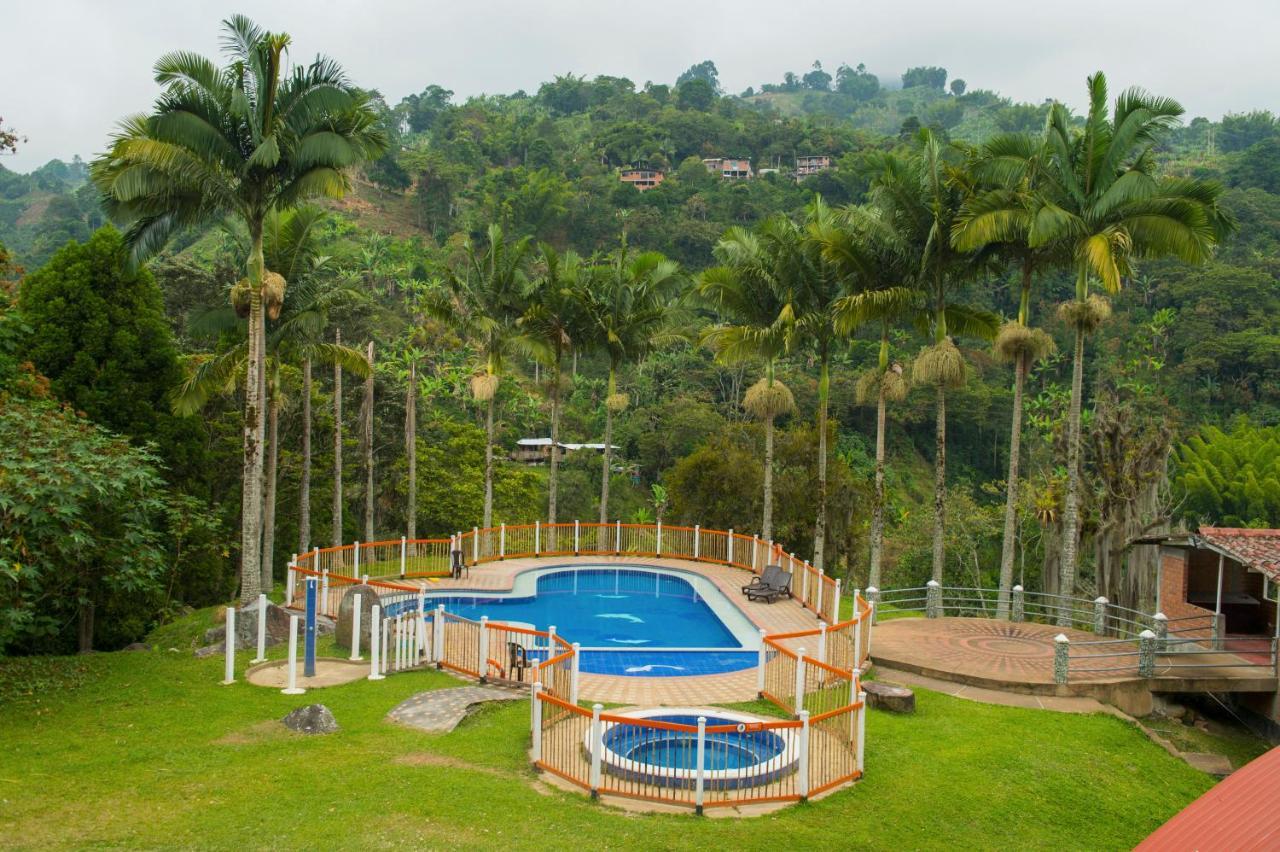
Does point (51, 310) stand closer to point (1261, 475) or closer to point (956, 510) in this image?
point (956, 510)

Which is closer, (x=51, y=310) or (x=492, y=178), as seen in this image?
(x=51, y=310)

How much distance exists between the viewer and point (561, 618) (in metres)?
22.7

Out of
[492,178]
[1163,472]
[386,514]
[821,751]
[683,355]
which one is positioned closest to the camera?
[821,751]

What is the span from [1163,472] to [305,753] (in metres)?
23.8

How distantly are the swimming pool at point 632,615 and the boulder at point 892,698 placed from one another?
3046 millimetres

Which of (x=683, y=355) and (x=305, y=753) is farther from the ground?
(x=683, y=355)

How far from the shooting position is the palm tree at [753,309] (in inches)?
984

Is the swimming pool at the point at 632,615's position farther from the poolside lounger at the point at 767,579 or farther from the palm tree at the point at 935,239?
the palm tree at the point at 935,239

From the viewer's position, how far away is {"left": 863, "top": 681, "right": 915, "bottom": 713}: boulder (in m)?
13.8

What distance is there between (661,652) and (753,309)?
38.5ft

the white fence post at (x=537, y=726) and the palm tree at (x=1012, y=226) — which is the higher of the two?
the palm tree at (x=1012, y=226)

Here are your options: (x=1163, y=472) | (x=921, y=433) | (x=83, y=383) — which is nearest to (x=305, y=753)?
(x=83, y=383)

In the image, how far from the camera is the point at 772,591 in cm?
2192

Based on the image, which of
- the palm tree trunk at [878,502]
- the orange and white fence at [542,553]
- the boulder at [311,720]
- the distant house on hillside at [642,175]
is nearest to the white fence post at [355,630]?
the orange and white fence at [542,553]
